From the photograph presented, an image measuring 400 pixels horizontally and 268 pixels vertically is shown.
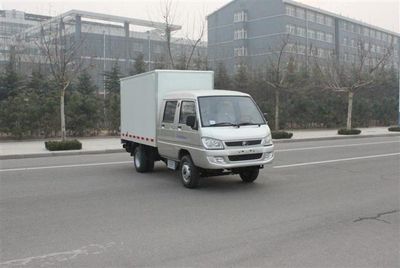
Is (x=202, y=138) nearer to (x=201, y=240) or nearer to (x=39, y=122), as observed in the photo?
(x=201, y=240)

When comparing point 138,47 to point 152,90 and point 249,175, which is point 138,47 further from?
point 249,175

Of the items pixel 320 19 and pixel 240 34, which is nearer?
pixel 240 34

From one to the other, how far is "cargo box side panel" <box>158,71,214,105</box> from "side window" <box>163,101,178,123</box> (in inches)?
14.9

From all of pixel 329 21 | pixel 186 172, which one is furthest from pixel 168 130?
pixel 329 21

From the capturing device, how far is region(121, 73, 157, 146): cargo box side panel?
38.3 ft

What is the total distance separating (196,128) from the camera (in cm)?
975

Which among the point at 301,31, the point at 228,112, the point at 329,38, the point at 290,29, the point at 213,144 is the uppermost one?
the point at 301,31

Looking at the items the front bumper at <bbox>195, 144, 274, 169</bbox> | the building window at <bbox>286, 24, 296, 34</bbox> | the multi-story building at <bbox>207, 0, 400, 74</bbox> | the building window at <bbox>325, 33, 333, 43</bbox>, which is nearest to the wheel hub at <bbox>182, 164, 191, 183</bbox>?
the front bumper at <bbox>195, 144, 274, 169</bbox>

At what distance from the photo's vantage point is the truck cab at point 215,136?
31.0ft

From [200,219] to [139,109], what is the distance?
5751 millimetres

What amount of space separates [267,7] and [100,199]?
7095 centimetres

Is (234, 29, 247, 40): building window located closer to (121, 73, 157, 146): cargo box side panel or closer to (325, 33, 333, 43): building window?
(325, 33, 333, 43): building window

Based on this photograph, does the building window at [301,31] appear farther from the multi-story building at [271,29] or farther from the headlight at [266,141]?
the headlight at [266,141]

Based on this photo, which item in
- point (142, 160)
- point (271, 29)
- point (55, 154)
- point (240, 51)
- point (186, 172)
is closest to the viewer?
point (186, 172)
